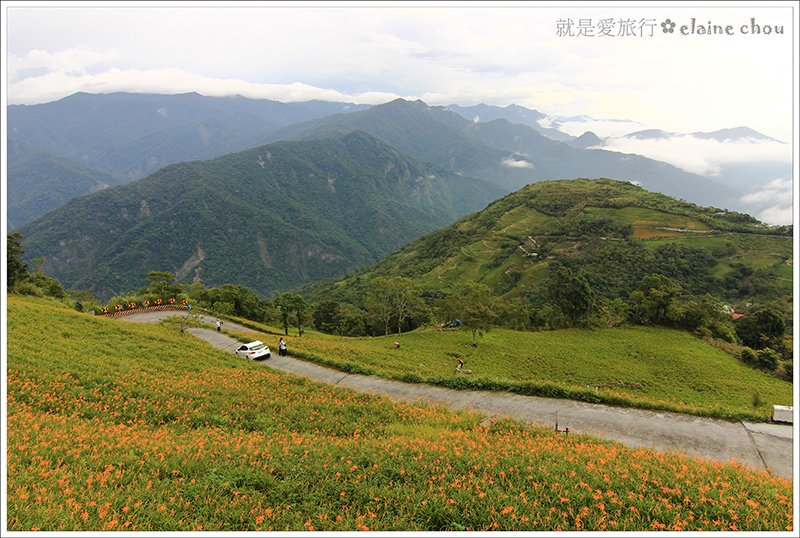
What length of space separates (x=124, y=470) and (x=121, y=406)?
17.1 ft

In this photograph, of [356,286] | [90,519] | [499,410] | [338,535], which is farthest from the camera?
[356,286]

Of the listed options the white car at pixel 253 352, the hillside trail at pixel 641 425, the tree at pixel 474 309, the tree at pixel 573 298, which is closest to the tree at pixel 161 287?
the white car at pixel 253 352

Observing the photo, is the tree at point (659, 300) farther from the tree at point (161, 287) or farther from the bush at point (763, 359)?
the tree at point (161, 287)

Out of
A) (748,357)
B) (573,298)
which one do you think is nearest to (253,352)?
(573,298)

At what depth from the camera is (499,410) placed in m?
14.8

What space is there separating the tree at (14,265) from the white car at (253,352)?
84.9ft

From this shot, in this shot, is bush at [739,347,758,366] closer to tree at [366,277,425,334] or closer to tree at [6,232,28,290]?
tree at [366,277,425,334]

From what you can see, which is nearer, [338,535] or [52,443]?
[338,535]

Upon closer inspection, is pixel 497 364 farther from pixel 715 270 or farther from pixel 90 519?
pixel 715 270

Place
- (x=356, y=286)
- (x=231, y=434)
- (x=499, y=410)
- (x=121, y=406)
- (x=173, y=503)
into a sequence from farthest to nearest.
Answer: (x=356, y=286) → (x=499, y=410) → (x=121, y=406) → (x=231, y=434) → (x=173, y=503)

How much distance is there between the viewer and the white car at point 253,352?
23531 millimetres


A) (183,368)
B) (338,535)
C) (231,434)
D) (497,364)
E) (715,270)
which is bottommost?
(715,270)

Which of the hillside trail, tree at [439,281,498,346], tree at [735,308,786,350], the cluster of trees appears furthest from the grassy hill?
tree at [735,308,786,350]

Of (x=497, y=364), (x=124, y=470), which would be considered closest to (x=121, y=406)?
(x=124, y=470)
